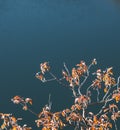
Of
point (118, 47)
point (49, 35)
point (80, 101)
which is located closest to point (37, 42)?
point (49, 35)

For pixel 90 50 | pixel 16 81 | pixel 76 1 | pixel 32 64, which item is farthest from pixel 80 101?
pixel 76 1

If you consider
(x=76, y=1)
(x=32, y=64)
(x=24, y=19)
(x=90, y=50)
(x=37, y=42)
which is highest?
(x=76, y=1)

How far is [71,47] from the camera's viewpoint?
13695 millimetres

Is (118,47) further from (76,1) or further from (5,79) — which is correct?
(76,1)

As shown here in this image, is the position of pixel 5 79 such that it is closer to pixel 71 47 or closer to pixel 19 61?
pixel 19 61

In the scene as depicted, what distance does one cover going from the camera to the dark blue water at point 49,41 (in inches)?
405

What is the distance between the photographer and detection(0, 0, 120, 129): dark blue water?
10.3 m

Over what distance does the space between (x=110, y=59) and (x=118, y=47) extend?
1.44 metres

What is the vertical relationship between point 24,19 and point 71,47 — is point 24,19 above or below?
above

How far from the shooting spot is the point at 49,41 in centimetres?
1429

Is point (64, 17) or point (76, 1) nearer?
point (64, 17)

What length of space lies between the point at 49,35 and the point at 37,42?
40.3 inches

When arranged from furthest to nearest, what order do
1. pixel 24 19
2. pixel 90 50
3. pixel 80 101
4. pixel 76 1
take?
pixel 76 1 < pixel 24 19 < pixel 90 50 < pixel 80 101

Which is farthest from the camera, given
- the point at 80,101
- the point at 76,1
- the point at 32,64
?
the point at 76,1
